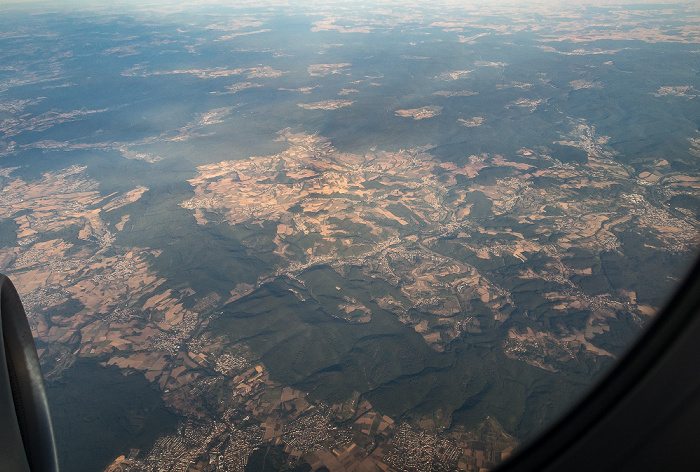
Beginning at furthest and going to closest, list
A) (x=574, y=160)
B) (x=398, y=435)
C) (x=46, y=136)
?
(x=46, y=136), (x=574, y=160), (x=398, y=435)

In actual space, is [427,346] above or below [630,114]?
below

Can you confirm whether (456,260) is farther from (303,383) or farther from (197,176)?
(197,176)

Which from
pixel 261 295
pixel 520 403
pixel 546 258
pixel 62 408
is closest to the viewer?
pixel 520 403

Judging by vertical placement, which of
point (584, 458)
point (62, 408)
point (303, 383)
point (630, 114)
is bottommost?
point (62, 408)

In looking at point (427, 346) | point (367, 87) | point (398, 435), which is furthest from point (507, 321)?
point (367, 87)

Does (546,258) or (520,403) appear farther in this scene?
(546,258)

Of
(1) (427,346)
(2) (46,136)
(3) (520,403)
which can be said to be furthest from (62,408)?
(2) (46,136)

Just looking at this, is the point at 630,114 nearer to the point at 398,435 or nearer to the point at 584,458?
the point at 398,435
